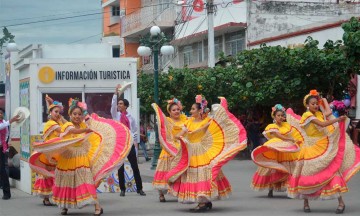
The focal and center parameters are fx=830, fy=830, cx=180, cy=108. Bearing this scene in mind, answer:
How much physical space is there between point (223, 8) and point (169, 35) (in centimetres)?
1043

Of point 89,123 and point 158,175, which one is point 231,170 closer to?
point 158,175

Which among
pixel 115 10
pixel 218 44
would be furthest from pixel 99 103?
pixel 115 10

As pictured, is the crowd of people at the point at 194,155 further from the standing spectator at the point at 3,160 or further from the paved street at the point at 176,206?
the standing spectator at the point at 3,160

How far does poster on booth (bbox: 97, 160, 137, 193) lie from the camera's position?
16.0 metres

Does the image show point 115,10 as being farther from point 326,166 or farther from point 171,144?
point 326,166

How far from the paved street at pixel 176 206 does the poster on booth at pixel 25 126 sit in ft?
2.73

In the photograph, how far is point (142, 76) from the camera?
38000 millimetres

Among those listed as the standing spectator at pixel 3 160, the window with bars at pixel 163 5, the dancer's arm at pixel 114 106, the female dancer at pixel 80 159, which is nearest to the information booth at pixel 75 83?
the standing spectator at pixel 3 160

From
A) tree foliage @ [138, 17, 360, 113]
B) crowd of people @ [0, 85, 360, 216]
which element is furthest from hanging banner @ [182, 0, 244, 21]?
crowd of people @ [0, 85, 360, 216]

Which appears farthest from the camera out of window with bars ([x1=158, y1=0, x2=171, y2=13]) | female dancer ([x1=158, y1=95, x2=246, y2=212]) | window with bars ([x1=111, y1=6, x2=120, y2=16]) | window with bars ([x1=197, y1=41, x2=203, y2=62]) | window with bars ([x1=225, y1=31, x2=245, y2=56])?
window with bars ([x1=111, y1=6, x2=120, y2=16])

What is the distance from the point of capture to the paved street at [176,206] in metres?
12.9

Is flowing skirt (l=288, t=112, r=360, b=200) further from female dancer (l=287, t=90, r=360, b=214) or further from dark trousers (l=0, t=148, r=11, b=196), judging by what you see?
dark trousers (l=0, t=148, r=11, b=196)

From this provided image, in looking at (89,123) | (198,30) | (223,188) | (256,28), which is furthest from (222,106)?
(198,30)

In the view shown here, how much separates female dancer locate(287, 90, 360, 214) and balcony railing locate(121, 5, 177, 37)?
115 feet
